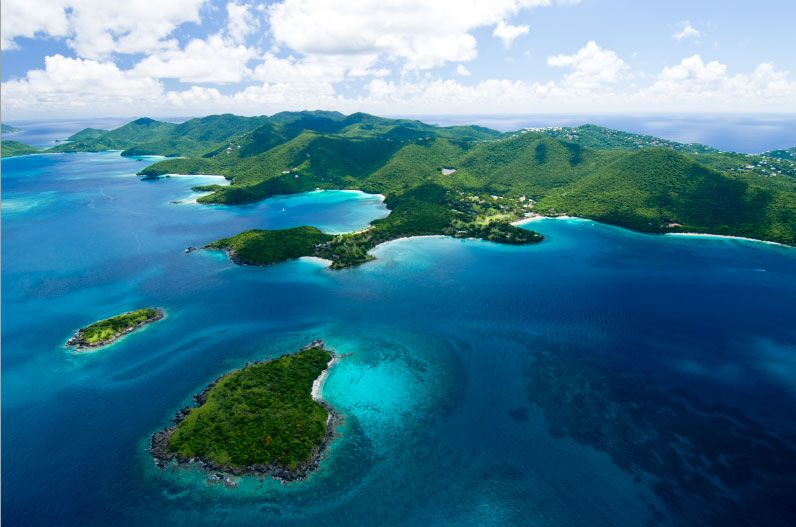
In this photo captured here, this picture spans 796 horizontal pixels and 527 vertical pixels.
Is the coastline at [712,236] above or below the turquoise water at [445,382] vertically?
above

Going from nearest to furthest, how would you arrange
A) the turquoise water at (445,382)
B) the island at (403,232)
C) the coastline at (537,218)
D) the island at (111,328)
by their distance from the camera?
the turquoise water at (445,382)
the island at (111,328)
the island at (403,232)
the coastline at (537,218)

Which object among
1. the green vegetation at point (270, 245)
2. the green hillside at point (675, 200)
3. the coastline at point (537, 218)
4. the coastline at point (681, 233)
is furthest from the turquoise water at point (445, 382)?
the coastline at point (537, 218)

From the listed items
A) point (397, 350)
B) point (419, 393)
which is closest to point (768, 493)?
point (419, 393)

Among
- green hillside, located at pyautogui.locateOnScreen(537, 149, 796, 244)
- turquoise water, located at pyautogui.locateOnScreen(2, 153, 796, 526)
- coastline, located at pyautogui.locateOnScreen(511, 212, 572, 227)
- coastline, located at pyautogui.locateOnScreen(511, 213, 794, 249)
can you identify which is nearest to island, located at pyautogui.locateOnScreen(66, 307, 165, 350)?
turquoise water, located at pyautogui.locateOnScreen(2, 153, 796, 526)

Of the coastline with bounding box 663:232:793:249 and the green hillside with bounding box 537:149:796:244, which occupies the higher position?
the green hillside with bounding box 537:149:796:244

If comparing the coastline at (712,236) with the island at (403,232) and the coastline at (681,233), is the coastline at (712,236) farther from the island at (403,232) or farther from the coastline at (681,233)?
the island at (403,232)

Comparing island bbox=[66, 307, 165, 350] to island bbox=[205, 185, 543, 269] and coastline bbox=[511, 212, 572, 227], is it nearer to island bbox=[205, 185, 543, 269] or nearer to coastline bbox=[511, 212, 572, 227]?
island bbox=[205, 185, 543, 269]
